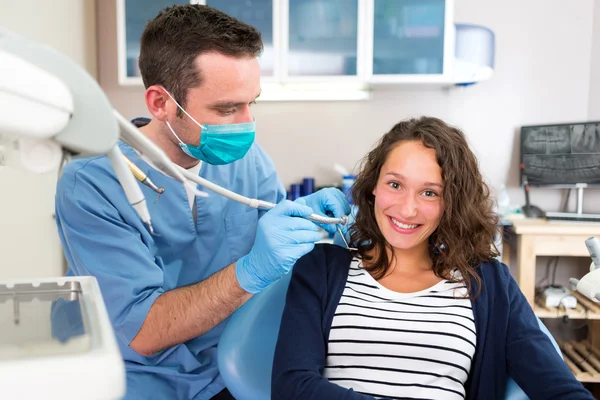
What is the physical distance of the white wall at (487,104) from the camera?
2.99 metres

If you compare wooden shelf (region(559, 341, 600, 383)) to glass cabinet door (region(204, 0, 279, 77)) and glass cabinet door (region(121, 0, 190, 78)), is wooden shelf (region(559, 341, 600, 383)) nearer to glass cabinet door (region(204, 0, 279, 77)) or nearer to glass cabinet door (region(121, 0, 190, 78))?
glass cabinet door (region(204, 0, 279, 77))

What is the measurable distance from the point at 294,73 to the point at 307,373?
197 cm

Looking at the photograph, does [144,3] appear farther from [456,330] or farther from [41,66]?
[41,66]

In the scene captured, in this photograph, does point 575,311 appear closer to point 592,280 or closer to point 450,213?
point 450,213

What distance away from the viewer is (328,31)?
274cm

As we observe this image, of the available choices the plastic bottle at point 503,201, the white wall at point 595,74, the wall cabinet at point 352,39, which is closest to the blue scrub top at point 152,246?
the wall cabinet at point 352,39

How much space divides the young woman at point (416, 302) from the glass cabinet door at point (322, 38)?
145 cm

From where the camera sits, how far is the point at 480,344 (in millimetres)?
1181

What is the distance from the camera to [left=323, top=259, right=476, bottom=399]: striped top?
1.16 metres

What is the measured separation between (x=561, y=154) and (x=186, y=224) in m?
2.26

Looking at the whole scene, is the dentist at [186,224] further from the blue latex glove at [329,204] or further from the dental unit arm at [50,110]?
the dental unit arm at [50,110]

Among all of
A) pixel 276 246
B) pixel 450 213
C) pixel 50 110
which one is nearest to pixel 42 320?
pixel 50 110

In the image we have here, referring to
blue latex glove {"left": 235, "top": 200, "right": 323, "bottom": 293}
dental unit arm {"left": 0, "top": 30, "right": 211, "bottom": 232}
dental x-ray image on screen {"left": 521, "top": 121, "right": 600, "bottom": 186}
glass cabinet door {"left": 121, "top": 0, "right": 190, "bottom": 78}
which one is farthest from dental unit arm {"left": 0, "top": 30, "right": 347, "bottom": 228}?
dental x-ray image on screen {"left": 521, "top": 121, "right": 600, "bottom": 186}

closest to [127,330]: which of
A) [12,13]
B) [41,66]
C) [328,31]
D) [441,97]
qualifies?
[41,66]
